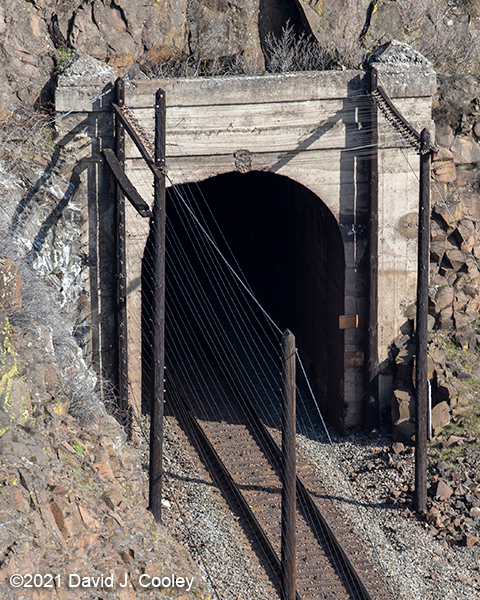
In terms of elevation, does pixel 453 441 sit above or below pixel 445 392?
below

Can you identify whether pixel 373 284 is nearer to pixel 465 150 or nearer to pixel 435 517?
pixel 465 150

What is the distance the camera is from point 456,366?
14.8m

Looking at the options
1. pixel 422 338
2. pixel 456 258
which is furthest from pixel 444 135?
pixel 422 338

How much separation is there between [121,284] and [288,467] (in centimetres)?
599

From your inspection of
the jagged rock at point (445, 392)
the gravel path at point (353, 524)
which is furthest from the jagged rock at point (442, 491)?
the jagged rock at point (445, 392)

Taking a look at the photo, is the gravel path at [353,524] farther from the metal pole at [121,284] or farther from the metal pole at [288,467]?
the metal pole at [288,467]

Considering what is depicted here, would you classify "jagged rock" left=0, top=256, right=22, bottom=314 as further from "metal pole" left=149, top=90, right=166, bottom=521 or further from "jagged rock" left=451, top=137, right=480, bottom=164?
"jagged rock" left=451, top=137, right=480, bottom=164

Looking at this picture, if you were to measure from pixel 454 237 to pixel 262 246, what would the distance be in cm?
545

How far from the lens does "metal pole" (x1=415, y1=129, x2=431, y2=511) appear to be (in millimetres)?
12406

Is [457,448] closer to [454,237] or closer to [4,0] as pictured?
[454,237]

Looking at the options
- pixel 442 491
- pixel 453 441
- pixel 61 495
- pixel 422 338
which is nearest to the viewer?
pixel 61 495

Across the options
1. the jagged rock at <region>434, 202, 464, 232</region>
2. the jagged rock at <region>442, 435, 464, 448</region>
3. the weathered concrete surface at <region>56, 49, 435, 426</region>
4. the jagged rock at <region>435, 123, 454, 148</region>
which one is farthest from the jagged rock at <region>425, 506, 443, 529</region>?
the jagged rock at <region>435, 123, 454, 148</region>

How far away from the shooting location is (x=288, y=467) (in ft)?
29.9

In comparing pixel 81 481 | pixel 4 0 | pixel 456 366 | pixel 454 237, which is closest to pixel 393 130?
pixel 454 237
